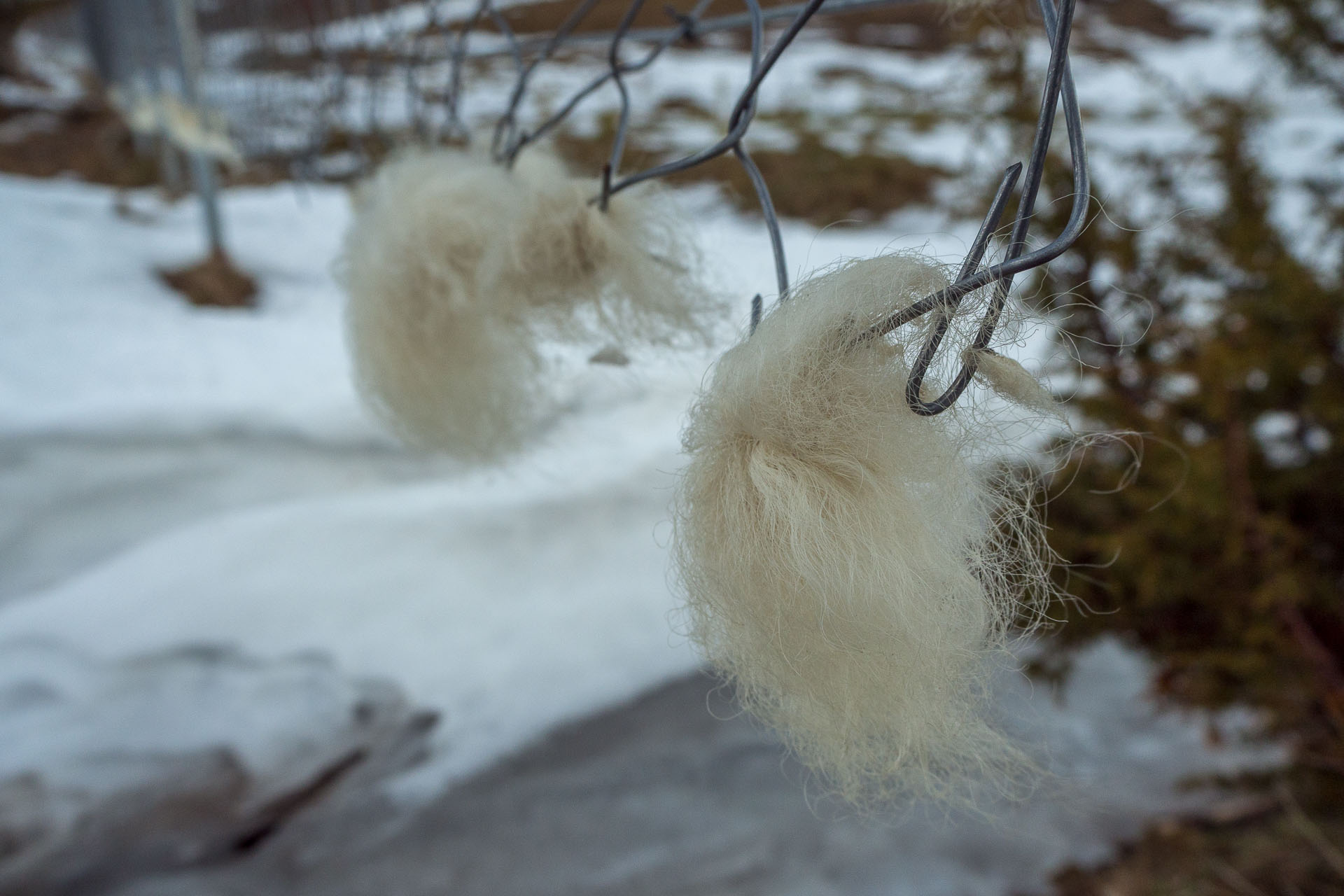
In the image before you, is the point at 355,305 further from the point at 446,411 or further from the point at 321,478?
the point at 321,478

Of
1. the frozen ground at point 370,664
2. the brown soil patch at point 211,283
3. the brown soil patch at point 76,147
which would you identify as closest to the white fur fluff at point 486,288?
the frozen ground at point 370,664

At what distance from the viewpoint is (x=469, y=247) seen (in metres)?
0.53

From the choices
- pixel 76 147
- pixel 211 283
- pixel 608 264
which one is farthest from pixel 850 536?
pixel 76 147

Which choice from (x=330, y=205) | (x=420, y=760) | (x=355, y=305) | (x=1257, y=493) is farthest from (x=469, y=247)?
(x=330, y=205)

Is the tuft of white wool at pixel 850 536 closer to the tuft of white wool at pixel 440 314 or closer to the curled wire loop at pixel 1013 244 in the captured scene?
the curled wire loop at pixel 1013 244

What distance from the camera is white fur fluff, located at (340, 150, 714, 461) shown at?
457mm

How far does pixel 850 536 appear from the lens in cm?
28

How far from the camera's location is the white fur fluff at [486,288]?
0.46 m

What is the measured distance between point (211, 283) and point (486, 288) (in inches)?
77.0

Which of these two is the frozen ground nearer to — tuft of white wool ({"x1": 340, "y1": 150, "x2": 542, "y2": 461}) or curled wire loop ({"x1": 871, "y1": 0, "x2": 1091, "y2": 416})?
tuft of white wool ({"x1": 340, "y1": 150, "x2": 542, "y2": 461})

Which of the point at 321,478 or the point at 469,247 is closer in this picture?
the point at 469,247

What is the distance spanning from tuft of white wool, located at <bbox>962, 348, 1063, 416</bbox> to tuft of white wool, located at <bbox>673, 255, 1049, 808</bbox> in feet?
0.07

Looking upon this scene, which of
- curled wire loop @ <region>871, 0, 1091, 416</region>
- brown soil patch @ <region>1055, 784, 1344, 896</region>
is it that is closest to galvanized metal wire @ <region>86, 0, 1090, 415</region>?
curled wire loop @ <region>871, 0, 1091, 416</region>

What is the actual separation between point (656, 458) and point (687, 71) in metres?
4.63
